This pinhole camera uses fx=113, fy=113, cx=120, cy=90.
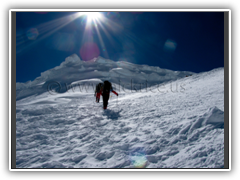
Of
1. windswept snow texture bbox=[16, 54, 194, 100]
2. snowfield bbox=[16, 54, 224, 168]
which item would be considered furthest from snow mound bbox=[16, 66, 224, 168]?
windswept snow texture bbox=[16, 54, 194, 100]

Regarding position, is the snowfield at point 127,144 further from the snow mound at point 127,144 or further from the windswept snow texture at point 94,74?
the windswept snow texture at point 94,74

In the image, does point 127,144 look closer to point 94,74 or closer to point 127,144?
point 127,144

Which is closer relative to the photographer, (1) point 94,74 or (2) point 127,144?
(2) point 127,144

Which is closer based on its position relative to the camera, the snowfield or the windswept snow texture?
the snowfield

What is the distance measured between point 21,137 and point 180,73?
195 meters

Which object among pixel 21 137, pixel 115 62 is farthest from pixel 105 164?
pixel 115 62

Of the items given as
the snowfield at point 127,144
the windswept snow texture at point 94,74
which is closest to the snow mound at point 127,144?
the snowfield at point 127,144

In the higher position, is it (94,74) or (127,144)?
(94,74)

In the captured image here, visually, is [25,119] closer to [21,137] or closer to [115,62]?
[21,137]

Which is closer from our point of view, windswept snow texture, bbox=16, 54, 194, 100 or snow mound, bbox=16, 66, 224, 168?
snow mound, bbox=16, 66, 224, 168

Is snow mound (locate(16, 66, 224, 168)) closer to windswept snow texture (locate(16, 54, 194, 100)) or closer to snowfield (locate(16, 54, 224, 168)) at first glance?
snowfield (locate(16, 54, 224, 168))

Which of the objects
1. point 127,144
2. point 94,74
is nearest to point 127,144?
point 127,144

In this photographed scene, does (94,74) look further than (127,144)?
Yes

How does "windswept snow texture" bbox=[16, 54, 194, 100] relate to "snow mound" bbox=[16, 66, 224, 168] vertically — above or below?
above
